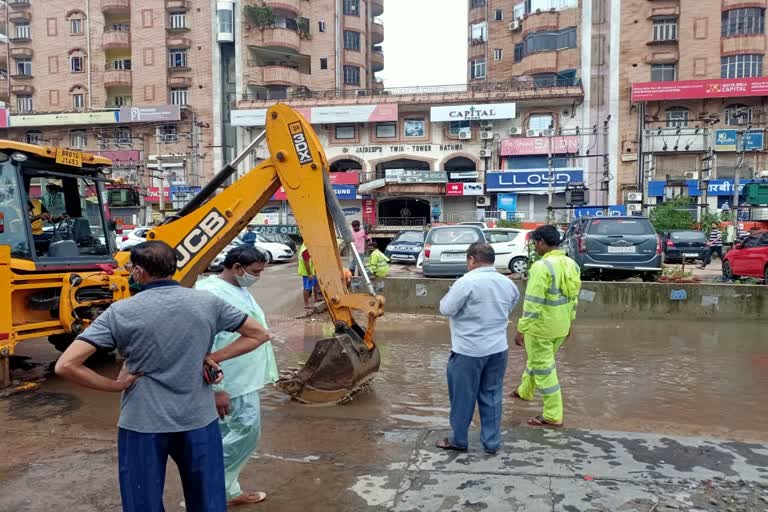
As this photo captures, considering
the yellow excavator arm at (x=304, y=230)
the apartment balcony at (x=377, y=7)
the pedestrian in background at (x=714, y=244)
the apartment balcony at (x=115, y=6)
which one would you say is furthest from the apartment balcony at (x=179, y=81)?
the yellow excavator arm at (x=304, y=230)

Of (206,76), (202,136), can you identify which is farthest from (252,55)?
(202,136)

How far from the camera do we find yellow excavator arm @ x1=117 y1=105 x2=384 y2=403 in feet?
18.0

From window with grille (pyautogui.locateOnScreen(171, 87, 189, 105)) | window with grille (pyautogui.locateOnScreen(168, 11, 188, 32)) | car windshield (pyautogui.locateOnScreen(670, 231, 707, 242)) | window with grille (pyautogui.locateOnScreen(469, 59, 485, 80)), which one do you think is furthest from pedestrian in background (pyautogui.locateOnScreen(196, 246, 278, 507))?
window with grille (pyautogui.locateOnScreen(469, 59, 485, 80))

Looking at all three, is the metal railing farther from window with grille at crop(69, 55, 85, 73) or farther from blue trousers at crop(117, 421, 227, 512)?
blue trousers at crop(117, 421, 227, 512)

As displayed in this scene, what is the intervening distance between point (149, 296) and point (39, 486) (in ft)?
7.61

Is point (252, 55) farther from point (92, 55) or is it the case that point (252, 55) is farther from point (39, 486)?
point (39, 486)

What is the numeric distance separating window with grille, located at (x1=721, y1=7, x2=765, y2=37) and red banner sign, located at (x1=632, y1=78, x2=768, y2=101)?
3.67 meters

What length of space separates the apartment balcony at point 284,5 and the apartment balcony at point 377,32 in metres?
11.1

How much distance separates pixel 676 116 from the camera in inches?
1452

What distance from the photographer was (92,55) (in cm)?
4447

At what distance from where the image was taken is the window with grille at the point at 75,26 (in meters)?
44.8

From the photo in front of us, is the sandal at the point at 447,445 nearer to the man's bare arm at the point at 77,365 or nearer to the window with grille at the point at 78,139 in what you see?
the man's bare arm at the point at 77,365

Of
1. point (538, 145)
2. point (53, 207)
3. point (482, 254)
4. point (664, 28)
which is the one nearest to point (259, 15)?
point (538, 145)

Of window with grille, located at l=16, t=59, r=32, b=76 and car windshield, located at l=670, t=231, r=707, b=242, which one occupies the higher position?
window with grille, located at l=16, t=59, r=32, b=76
